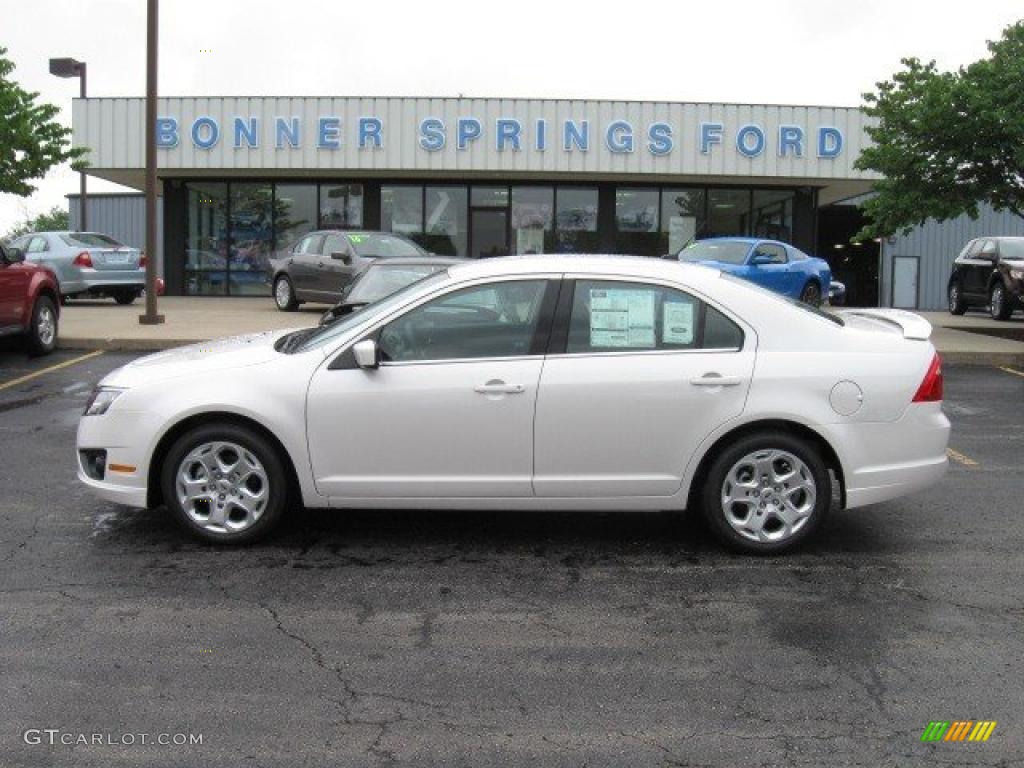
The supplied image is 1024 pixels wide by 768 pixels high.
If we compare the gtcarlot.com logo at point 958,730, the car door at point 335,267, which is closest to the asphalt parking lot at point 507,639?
the gtcarlot.com logo at point 958,730

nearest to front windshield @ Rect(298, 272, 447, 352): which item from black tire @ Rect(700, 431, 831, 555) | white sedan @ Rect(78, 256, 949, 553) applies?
white sedan @ Rect(78, 256, 949, 553)

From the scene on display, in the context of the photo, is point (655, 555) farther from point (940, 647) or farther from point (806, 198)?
point (806, 198)

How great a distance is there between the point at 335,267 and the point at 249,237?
344 inches

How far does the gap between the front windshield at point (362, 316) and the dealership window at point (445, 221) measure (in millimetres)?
21874

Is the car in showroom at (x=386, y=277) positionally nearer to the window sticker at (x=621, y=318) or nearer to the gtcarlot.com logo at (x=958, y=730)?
the window sticker at (x=621, y=318)

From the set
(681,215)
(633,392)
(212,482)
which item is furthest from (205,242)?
(633,392)

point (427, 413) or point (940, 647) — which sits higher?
point (427, 413)

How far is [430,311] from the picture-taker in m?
5.94

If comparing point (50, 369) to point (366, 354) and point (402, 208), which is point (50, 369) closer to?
point (366, 354)

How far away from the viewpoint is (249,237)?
28266 millimetres

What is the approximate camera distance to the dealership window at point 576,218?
27906mm

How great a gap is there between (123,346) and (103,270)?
7.80 meters

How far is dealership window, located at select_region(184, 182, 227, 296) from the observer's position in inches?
1113

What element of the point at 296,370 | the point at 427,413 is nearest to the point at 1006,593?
the point at 427,413
